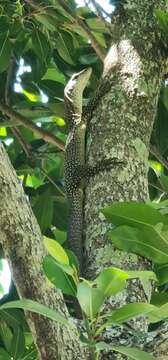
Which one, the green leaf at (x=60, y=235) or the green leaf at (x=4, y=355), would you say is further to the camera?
the green leaf at (x=60, y=235)

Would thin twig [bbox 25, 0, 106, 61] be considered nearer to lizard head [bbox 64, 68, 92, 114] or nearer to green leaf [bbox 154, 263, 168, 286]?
lizard head [bbox 64, 68, 92, 114]

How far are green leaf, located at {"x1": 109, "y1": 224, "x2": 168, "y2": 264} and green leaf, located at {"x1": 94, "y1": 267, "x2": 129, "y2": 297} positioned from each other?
274 mm

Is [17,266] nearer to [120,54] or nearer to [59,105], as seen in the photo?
[120,54]

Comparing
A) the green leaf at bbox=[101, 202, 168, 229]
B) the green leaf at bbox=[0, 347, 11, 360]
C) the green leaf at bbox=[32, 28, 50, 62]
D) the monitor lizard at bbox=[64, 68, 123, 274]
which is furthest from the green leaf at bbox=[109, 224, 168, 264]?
the green leaf at bbox=[32, 28, 50, 62]

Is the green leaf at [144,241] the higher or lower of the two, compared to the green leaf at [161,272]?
higher

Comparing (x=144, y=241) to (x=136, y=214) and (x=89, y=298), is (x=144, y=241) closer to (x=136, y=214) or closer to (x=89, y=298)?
(x=136, y=214)

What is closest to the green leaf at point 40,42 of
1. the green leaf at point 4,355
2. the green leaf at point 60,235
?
the green leaf at point 60,235

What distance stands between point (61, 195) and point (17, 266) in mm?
1734

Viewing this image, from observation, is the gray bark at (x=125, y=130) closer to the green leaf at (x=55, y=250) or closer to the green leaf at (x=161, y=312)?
the green leaf at (x=161, y=312)

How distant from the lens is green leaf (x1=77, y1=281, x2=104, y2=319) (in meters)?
1.26

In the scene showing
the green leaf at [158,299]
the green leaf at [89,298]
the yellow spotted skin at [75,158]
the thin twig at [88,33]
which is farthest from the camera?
the thin twig at [88,33]

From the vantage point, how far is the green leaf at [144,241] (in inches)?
62.6

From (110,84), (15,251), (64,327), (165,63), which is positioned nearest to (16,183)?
(15,251)

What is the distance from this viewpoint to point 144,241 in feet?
5.34
